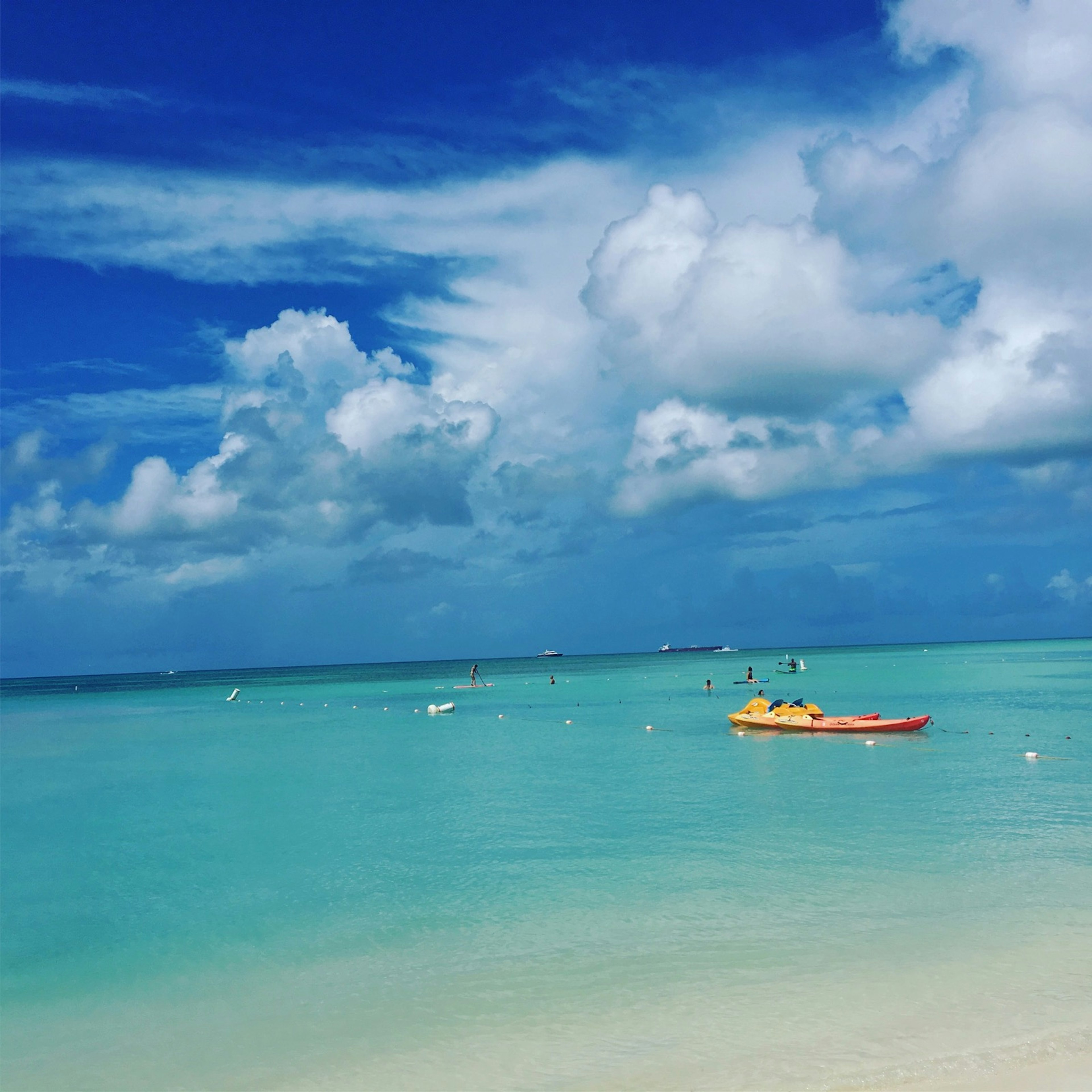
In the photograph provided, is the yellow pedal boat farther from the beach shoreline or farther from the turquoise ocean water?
the beach shoreline

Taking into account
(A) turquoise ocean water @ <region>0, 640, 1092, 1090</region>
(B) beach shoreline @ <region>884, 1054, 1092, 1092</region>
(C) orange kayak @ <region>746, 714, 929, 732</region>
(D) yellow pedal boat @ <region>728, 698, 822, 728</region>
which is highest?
(D) yellow pedal boat @ <region>728, 698, 822, 728</region>

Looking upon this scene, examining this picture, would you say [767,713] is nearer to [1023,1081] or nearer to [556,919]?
[556,919]

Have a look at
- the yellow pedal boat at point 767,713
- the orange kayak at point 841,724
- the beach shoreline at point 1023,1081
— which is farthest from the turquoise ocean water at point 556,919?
the yellow pedal boat at point 767,713

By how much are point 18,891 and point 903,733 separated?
33.5 metres

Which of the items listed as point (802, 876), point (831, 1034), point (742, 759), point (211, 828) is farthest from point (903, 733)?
point (831, 1034)

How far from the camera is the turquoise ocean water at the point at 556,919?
10188mm

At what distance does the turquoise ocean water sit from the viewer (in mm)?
10188

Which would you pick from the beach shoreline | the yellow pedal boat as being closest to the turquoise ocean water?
the beach shoreline

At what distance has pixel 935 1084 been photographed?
892cm

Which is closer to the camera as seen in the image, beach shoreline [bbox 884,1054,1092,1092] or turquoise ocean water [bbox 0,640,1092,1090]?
beach shoreline [bbox 884,1054,1092,1092]

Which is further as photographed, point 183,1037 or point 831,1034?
point 183,1037

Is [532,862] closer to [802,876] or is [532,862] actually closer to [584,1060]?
[802,876]

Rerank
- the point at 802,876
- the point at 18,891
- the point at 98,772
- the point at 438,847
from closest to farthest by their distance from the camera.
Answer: the point at 802,876
the point at 18,891
the point at 438,847
the point at 98,772

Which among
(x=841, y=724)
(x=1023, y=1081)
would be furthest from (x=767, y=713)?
(x=1023, y=1081)
